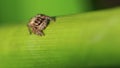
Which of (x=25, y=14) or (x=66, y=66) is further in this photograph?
(x=25, y=14)

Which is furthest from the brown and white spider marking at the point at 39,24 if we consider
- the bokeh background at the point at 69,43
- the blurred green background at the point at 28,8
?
the blurred green background at the point at 28,8

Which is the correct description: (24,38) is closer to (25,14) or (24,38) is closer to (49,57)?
(49,57)

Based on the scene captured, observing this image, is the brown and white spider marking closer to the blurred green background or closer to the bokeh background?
the bokeh background

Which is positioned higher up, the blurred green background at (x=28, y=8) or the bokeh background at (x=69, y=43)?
the bokeh background at (x=69, y=43)

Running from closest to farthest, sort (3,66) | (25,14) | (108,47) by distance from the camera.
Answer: (108,47), (3,66), (25,14)

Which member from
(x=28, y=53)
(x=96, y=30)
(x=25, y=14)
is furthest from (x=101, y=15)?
(x=25, y=14)

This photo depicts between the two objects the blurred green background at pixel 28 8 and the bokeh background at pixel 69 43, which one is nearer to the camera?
the bokeh background at pixel 69 43

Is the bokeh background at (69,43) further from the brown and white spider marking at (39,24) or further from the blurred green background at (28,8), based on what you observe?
the blurred green background at (28,8)
